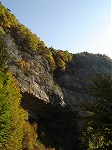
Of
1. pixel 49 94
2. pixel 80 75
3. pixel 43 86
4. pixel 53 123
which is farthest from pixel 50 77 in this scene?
pixel 80 75

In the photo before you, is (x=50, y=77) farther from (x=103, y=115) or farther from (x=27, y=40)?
(x=103, y=115)

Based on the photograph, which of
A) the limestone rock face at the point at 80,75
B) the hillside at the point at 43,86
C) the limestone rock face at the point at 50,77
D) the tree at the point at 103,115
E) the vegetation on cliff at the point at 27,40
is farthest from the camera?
the vegetation on cliff at the point at 27,40

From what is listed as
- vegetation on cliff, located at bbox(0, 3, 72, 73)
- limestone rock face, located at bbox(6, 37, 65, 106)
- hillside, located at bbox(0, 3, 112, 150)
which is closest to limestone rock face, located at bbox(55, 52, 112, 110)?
hillside, located at bbox(0, 3, 112, 150)

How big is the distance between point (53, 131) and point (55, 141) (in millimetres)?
3132

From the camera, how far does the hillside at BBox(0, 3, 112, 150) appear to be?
5525 cm

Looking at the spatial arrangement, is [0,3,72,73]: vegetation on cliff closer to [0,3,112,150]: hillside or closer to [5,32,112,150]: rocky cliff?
[0,3,112,150]: hillside

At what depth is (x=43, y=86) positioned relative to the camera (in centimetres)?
6103

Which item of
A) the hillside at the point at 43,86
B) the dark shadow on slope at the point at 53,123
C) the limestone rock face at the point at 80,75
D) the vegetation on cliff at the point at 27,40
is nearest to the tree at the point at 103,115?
the hillside at the point at 43,86

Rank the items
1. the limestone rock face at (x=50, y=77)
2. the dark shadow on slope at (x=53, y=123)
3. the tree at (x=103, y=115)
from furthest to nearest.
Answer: the limestone rock face at (x=50, y=77), the dark shadow on slope at (x=53, y=123), the tree at (x=103, y=115)

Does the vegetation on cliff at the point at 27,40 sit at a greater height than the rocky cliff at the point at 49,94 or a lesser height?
greater

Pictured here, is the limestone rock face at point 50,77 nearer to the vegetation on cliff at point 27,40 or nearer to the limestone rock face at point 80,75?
the limestone rock face at point 80,75

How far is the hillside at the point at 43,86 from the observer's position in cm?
5525

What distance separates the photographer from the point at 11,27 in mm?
70812

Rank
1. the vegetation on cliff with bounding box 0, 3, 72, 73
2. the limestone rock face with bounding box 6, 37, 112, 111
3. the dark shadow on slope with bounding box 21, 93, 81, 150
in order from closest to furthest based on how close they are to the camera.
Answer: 1. the dark shadow on slope with bounding box 21, 93, 81, 150
2. the limestone rock face with bounding box 6, 37, 112, 111
3. the vegetation on cliff with bounding box 0, 3, 72, 73
